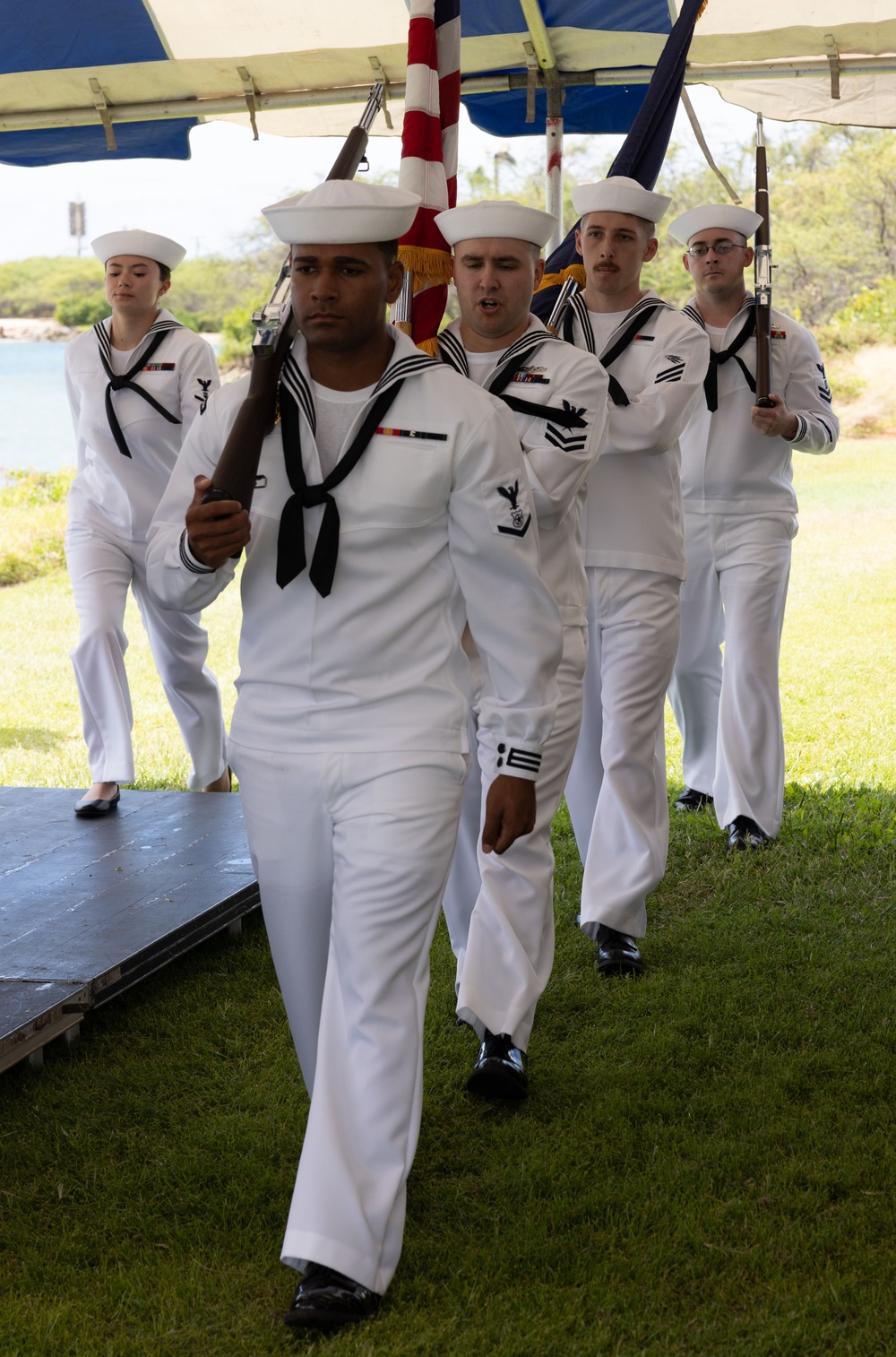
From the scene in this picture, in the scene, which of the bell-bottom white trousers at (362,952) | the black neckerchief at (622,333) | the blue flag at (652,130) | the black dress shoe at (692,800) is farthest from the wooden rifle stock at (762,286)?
the bell-bottom white trousers at (362,952)

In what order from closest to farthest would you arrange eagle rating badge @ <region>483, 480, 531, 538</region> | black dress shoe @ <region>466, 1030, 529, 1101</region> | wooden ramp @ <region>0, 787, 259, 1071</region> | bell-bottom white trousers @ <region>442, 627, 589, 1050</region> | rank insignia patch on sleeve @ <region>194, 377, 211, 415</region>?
eagle rating badge @ <region>483, 480, 531, 538</region>, black dress shoe @ <region>466, 1030, 529, 1101</region>, bell-bottom white trousers @ <region>442, 627, 589, 1050</region>, wooden ramp @ <region>0, 787, 259, 1071</region>, rank insignia patch on sleeve @ <region>194, 377, 211, 415</region>

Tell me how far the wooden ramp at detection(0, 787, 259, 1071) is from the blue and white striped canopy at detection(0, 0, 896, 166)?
3425mm

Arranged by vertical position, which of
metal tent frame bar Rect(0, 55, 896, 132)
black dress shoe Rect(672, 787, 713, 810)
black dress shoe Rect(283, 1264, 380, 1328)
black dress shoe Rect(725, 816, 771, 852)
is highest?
metal tent frame bar Rect(0, 55, 896, 132)

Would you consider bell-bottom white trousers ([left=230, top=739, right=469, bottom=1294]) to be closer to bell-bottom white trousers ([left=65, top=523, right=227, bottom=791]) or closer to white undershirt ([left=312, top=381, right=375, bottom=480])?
white undershirt ([left=312, top=381, right=375, bottom=480])

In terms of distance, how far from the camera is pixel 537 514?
14.2 feet

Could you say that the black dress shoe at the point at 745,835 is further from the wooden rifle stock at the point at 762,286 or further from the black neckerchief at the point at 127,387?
the black neckerchief at the point at 127,387

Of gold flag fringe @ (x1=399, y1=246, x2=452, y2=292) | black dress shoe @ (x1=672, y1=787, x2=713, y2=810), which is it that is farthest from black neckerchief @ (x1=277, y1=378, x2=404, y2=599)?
black dress shoe @ (x1=672, y1=787, x2=713, y2=810)

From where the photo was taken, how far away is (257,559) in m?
3.14

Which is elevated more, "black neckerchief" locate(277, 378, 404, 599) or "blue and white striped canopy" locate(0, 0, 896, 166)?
"blue and white striped canopy" locate(0, 0, 896, 166)

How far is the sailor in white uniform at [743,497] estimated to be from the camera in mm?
6562

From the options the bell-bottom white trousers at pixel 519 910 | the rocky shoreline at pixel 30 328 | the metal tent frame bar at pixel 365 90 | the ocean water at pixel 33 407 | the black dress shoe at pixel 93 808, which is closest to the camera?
the bell-bottom white trousers at pixel 519 910

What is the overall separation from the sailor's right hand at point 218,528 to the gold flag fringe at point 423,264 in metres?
1.86

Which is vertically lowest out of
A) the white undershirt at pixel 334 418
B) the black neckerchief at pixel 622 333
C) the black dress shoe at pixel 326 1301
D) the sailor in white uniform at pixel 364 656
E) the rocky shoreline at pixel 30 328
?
the black dress shoe at pixel 326 1301

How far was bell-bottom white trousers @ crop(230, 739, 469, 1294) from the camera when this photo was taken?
296cm
